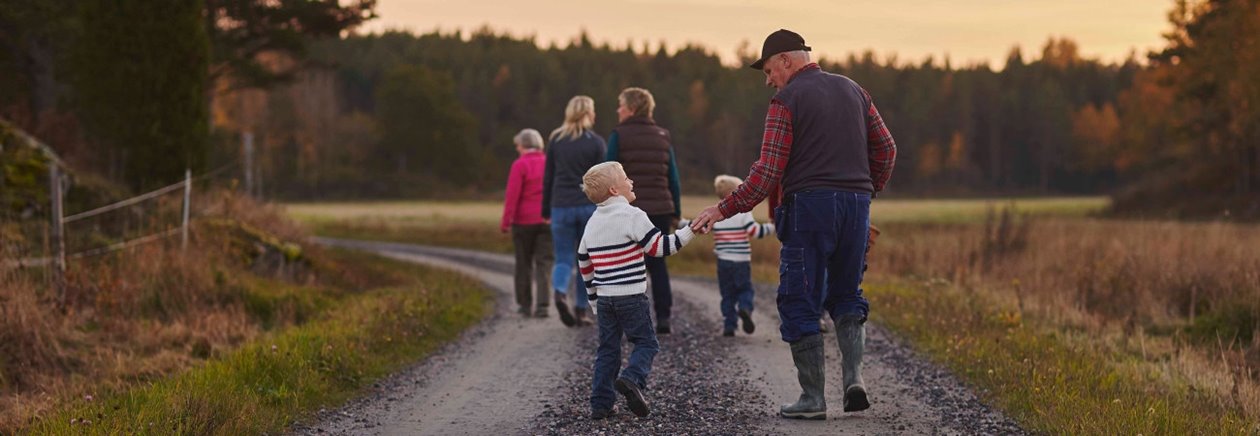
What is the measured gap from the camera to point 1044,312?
12.9 m

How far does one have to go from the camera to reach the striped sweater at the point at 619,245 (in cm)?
666

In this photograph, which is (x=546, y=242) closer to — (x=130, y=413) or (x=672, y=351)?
(x=672, y=351)

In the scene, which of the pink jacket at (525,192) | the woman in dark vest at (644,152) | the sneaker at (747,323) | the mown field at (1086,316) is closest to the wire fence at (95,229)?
the pink jacket at (525,192)

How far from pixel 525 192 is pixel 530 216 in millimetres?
276

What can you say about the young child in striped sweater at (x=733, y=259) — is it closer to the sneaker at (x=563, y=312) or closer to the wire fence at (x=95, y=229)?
the sneaker at (x=563, y=312)

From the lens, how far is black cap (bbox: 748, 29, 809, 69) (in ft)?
21.7

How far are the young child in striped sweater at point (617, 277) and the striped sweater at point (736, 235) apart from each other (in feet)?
12.1

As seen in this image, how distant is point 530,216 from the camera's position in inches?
477

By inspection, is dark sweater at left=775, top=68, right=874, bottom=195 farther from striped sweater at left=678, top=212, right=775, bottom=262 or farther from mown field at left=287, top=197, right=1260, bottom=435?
striped sweater at left=678, top=212, right=775, bottom=262

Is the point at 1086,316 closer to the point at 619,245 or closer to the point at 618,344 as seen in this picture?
the point at 618,344

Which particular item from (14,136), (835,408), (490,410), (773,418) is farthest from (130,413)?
(14,136)

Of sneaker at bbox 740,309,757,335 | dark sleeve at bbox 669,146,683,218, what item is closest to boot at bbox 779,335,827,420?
dark sleeve at bbox 669,146,683,218

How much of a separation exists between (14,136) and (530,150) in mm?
7465

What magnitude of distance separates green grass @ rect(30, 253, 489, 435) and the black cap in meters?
3.69
